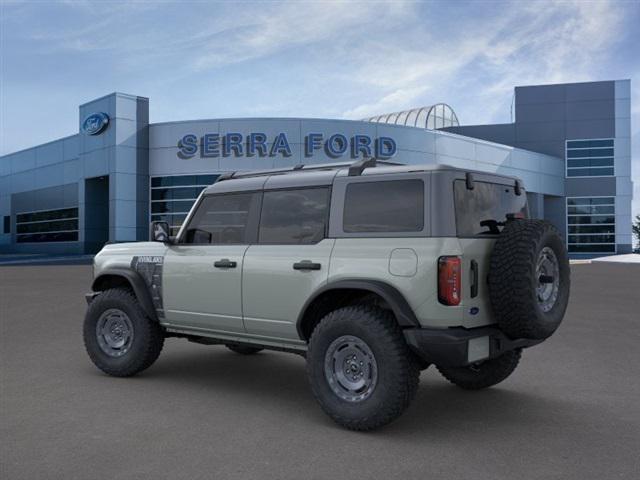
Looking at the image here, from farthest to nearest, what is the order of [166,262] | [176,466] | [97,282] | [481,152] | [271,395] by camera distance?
1. [481,152]
2. [97,282]
3. [166,262]
4. [271,395]
5. [176,466]

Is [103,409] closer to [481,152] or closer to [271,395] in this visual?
[271,395]

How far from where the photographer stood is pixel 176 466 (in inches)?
156

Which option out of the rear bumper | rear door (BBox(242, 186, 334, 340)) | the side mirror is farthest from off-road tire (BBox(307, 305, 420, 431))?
the side mirror

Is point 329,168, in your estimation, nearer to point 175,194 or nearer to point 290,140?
point 290,140

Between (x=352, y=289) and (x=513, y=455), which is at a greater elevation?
(x=352, y=289)

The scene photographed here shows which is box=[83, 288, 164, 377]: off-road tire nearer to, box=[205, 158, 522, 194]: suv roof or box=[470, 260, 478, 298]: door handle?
box=[205, 158, 522, 194]: suv roof

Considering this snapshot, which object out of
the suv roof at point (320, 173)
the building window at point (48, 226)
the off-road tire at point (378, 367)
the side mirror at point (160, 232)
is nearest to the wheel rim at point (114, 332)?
the side mirror at point (160, 232)

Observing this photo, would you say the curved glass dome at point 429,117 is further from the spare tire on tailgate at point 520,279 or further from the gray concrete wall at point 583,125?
the spare tire on tailgate at point 520,279

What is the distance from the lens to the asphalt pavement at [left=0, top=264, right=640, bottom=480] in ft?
13.0

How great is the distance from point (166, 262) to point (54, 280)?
49.7 ft

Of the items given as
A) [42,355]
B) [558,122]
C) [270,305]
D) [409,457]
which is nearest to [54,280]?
[42,355]

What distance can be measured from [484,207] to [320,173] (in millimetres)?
1432

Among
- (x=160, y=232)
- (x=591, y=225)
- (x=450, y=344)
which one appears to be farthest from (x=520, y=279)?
(x=591, y=225)

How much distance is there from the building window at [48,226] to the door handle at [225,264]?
130 feet
